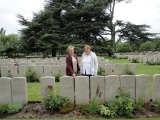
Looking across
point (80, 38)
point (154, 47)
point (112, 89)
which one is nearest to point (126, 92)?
point (112, 89)

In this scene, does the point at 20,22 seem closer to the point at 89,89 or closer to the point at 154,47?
the point at 89,89

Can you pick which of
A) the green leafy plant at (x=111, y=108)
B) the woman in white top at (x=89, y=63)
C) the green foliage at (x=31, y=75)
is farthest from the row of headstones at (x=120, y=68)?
the green leafy plant at (x=111, y=108)

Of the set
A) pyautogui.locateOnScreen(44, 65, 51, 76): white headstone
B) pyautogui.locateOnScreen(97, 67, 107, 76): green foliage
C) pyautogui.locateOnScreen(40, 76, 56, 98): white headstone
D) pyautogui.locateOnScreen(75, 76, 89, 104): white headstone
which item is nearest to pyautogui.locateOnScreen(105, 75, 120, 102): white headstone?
pyautogui.locateOnScreen(75, 76, 89, 104): white headstone

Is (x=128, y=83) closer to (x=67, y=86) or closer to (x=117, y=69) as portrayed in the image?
(x=67, y=86)

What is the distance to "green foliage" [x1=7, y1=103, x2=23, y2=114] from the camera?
4723 millimetres

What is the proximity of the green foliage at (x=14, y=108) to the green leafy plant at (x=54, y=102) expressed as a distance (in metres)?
0.77

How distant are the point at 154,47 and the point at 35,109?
161ft

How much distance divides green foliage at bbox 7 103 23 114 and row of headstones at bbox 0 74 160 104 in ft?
1.03

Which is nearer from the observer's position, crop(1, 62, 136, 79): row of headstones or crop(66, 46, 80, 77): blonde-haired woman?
crop(66, 46, 80, 77): blonde-haired woman

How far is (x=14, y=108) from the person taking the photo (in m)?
4.79

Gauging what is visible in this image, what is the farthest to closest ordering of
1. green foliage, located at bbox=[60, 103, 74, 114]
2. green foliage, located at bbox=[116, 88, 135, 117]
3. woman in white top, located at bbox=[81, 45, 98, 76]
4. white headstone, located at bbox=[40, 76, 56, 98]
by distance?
woman in white top, located at bbox=[81, 45, 98, 76]
white headstone, located at bbox=[40, 76, 56, 98]
green foliage, located at bbox=[60, 103, 74, 114]
green foliage, located at bbox=[116, 88, 135, 117]

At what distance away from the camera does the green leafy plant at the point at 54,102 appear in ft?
15.5

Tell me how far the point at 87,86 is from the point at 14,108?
86.5 inches

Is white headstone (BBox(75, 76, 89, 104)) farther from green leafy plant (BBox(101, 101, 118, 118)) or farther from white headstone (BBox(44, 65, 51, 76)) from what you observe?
white headstone (BBox(44, 65, 51, 76))
